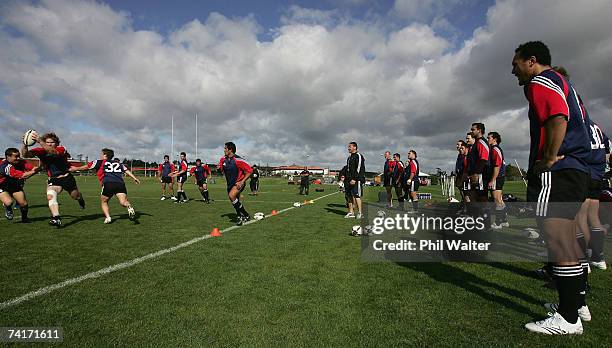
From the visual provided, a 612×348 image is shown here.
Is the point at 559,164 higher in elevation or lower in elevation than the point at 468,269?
higher

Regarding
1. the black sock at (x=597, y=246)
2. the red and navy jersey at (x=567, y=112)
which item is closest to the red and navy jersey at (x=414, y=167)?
the black sock at (x=597, y=246)

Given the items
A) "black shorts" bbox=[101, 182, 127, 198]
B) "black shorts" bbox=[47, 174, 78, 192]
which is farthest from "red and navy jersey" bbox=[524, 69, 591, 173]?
"black shorts" bbox=[47, 174, 78, 192]

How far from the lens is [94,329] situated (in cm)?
283

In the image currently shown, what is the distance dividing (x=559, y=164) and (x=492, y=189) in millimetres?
5419

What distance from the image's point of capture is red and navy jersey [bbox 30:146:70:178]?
26.9 feet

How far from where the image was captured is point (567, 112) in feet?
8.89

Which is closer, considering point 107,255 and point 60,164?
point 107,255

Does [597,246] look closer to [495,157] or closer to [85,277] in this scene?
[495,157]

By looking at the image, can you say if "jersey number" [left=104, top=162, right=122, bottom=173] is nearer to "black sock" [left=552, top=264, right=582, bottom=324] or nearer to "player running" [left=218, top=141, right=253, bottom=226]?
"player running" [left=218, top=141, right=253, bottom=226]

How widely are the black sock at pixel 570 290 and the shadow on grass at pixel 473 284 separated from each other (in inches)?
16.7

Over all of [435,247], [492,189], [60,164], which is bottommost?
[435,247]

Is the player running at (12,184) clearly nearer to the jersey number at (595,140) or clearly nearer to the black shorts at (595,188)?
the jersey number at (595,140)

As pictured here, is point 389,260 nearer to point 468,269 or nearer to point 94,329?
point 468,269

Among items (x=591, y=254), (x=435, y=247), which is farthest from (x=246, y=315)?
(x=591, y=254)
